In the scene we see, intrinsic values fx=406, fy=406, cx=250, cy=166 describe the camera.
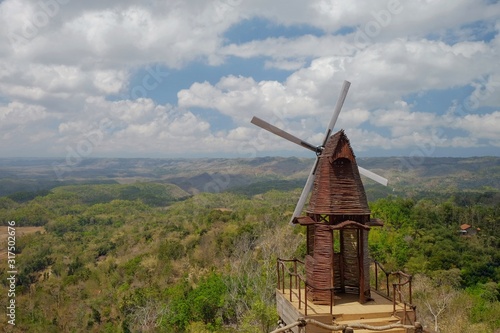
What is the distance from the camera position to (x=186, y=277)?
116 ft

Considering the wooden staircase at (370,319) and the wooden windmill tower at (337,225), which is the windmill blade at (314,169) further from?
the wooden staircase at (370,319)

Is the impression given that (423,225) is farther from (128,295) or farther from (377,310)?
(377,310)

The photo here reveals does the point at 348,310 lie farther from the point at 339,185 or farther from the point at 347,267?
the point at 339,185

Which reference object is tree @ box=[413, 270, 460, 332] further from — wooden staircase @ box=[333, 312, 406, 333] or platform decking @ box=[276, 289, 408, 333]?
wooden staircase @ box=[333, 312, 406, 333]

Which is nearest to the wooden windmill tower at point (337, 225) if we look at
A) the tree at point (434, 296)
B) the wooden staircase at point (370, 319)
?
the wooden staircase at point (370, 319)

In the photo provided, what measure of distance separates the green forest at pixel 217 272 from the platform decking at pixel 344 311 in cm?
613

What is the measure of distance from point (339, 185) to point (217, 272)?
970 inches

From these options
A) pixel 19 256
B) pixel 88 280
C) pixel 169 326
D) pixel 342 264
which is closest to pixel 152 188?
pixel 19 256

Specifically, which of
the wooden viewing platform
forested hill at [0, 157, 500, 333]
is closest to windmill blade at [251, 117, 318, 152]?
the wooden viewing platform

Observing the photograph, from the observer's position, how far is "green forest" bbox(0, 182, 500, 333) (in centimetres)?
2375

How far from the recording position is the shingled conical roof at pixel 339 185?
9773mm

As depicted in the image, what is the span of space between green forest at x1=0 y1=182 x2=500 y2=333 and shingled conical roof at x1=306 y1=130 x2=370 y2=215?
7.27 m

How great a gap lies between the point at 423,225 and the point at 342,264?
39229 mm

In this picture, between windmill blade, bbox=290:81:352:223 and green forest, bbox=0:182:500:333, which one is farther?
green forest, bbox=0:182:500:333
